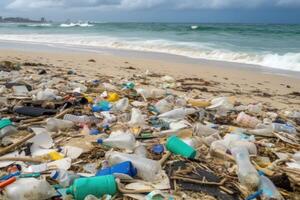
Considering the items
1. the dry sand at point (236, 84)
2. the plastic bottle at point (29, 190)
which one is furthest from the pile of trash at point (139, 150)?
the dry sand at point (236, 84)

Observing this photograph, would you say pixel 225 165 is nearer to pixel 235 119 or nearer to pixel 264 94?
pixel 235 119

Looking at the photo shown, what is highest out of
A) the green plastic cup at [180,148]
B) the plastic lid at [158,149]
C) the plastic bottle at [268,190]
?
the green plastic cup at [180,148]

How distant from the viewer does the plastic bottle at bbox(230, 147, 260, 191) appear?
2607 millimetres

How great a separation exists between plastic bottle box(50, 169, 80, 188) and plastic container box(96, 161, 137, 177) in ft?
0.66

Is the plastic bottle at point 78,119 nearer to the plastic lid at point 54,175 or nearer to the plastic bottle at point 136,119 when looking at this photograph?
the plastic bottle at point 136,119

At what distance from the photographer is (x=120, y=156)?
283cm

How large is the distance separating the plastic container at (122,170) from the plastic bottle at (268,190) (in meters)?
0.97

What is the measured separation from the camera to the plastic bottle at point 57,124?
3.73 meters

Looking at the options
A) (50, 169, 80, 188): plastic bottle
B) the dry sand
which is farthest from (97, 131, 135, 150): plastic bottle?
the dry sand

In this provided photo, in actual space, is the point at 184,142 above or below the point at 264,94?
above

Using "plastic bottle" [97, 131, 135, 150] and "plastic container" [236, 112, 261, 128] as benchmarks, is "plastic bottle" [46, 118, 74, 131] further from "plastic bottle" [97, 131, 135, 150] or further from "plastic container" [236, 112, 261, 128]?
"plastic container" [236, 112, 261, 128]

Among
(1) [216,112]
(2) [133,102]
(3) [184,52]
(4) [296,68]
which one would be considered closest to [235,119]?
(1) [216,112]

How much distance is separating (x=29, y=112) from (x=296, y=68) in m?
10.5

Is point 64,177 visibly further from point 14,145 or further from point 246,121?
point 246,121
